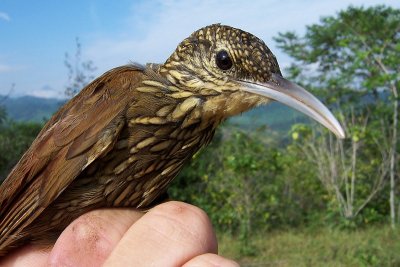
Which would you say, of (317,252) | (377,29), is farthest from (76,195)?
(377,29)

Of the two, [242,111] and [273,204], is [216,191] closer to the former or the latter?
[273,204]

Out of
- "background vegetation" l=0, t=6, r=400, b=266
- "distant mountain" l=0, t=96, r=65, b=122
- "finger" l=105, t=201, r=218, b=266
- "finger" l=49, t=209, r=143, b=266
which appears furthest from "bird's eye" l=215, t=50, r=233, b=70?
"background vegetation" l=0, t=6, r=400, b=266

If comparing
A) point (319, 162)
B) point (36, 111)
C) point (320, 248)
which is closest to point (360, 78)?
point (319, 162)

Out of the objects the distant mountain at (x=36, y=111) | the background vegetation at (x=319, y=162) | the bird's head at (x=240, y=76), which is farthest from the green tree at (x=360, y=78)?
the bird's head at (x=240, y=76)

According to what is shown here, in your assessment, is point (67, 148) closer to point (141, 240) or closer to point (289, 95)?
point (141, 240)

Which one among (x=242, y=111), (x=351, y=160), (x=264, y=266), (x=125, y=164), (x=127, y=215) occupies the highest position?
(x=242, y=111)

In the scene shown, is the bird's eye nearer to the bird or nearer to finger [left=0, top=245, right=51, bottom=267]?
the bird
